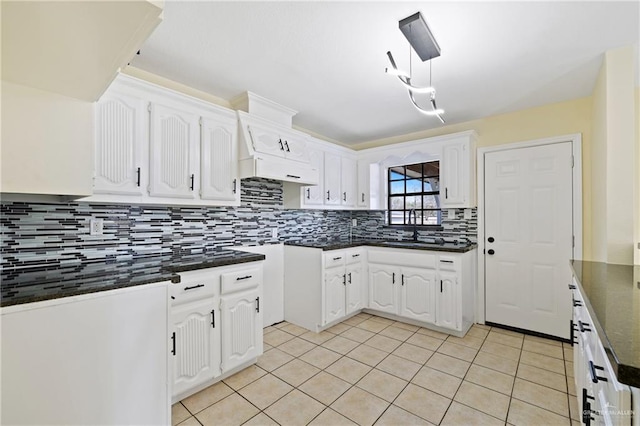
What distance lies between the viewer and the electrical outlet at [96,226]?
1.99 meters

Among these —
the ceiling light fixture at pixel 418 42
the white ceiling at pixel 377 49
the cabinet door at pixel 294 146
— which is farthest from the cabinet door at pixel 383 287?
the ceiling light fixture at pixel 418 42

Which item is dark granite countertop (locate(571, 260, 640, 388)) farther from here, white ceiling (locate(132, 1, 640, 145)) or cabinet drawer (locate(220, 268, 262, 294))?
cabinet drawer (locate(220, 268, 262, 294))

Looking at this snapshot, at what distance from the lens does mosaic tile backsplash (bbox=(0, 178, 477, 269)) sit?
68.8 inches

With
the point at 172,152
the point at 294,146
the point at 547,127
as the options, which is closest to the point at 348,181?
the point at 294,146

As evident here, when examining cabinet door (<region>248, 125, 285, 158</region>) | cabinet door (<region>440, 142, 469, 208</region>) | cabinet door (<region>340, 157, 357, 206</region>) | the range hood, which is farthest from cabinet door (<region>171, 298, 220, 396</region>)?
cabinet door (<region>440, 142, 469, 208</region>)

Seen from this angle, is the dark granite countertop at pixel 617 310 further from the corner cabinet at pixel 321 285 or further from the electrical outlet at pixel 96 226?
the electrical outlet at pixel 96 226

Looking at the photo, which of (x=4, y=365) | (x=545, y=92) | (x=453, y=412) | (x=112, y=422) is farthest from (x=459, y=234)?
(x=4, y=365)

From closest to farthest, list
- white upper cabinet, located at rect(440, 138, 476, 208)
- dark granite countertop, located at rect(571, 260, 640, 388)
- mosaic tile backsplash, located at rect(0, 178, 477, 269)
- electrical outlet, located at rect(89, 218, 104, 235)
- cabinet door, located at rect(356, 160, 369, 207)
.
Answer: dark granite countertop, located at rect(571, 260, 640, 388)
mosaic tile backsplash, located at rect(0, 178, 477, 269)
electrical outlet, located at rect(89, 218, 104, 235)
white upper cabinet, located at rect(440, 138, 476, 208)
cabinet door, located at rect(356, 160, 369, 207)

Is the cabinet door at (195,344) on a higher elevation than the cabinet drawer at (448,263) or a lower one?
lower

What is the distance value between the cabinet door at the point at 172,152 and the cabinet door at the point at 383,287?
7.38 ft

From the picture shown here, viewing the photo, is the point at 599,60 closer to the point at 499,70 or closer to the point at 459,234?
the point at 499,70

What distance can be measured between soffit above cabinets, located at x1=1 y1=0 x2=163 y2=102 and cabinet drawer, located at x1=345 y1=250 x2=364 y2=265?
2.64 metres

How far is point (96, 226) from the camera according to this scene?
2.01 metres

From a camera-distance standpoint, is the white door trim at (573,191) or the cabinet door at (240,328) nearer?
the cabinet door at (240,328)
